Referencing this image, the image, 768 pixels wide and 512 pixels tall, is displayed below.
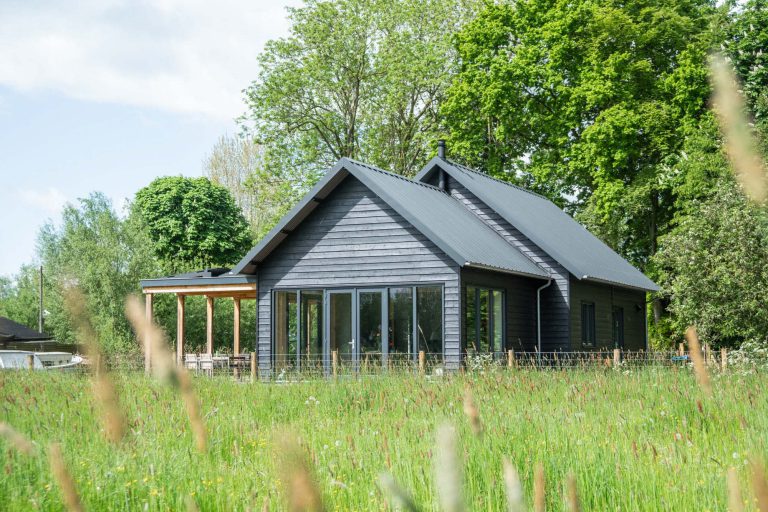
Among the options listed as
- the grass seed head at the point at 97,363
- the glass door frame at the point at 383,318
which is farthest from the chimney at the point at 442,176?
the grass seed head at the point at 97,363

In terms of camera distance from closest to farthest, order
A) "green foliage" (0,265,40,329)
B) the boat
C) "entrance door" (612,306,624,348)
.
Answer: the boat < "entrance door" (612,306,624,348) < "green foliage" (0,265,40,329)

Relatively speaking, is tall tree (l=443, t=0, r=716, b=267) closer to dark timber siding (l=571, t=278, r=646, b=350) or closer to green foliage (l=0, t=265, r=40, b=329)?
dark timber siding (l=571, t=278, r=646, b=350)

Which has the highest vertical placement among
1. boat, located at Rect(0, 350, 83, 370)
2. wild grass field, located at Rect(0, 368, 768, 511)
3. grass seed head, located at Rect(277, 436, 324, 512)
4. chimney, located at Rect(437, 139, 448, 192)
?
chimney, located at Rect(437, 139, 448, 192)

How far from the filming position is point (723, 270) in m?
27.3

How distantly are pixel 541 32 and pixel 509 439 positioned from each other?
98.1 ft

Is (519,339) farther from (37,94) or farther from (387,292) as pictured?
(37,94)

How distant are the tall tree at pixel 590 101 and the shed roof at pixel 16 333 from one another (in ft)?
70.7

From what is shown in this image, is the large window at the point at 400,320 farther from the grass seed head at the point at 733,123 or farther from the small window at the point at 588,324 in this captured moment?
the grass seed head at the point at 733,123

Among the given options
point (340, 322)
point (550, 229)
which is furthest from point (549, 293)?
point (340, 322)

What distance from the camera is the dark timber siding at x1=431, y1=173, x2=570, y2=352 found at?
77.8ft

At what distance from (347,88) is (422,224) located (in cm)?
1938

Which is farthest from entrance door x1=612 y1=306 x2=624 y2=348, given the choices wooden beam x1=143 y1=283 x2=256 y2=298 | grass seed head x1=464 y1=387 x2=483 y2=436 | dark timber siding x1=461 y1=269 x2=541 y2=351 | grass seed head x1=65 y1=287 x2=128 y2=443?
grass seed head x1=65 y1=287 x2=128 y2=443

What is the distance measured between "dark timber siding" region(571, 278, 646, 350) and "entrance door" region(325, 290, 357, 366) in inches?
245

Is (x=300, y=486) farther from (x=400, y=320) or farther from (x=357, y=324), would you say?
(x=357, y=324)
